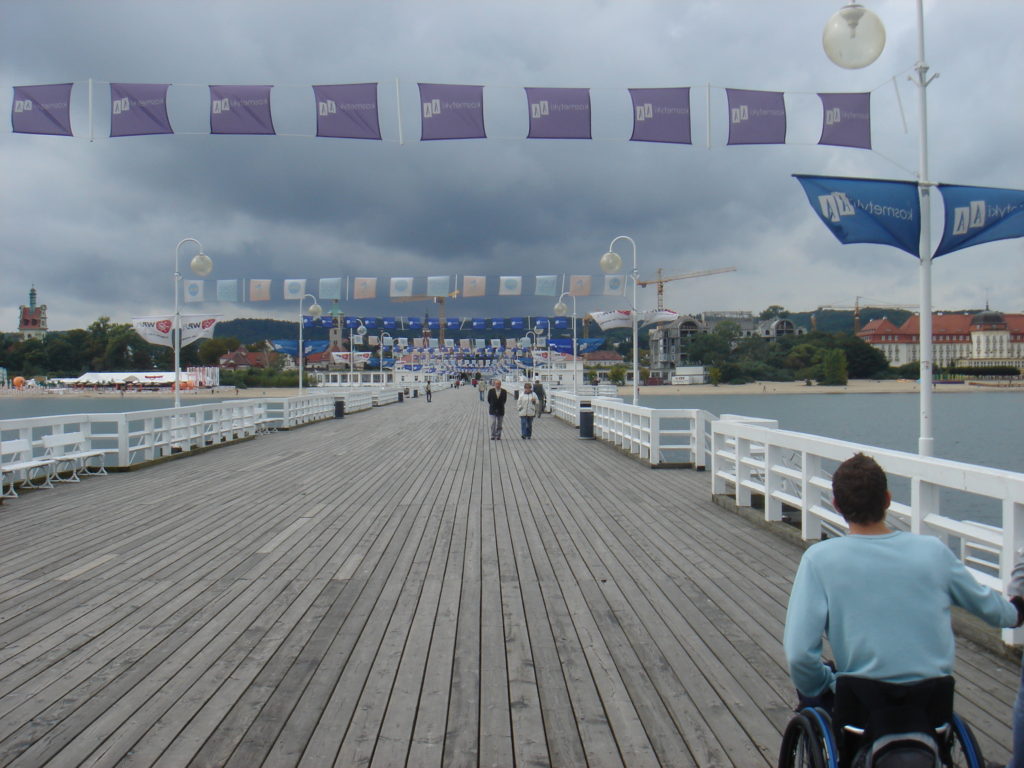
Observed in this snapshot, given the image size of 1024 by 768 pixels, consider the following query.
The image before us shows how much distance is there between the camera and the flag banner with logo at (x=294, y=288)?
1063 inches

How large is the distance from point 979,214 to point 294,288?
76.8 ft

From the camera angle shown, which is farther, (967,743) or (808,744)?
(808,744)

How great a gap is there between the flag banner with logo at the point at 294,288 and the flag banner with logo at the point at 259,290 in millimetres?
1307

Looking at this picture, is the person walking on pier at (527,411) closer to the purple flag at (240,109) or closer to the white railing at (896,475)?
the white railing at (896,475)

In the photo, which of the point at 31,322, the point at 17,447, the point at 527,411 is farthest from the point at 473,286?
the point at 31,322

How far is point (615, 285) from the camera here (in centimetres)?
2359

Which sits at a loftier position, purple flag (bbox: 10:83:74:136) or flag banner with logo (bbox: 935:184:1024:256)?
purple flag (bbox: 10:83:74:136)

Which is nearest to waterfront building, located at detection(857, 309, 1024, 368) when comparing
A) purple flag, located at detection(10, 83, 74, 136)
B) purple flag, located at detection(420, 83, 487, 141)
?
purple flag, located at detection(420, 83, 487, 141)

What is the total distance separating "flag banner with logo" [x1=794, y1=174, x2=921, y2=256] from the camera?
6.36 metres

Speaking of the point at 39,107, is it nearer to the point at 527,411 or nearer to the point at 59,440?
the point at 59,440

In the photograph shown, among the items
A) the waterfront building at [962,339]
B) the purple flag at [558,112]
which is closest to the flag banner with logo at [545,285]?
the purple flag at [558,112]

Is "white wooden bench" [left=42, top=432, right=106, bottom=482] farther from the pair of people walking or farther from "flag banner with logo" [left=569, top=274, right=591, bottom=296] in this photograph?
"flag banner with logo" [left=569, top=274, right=591, bottom=296]

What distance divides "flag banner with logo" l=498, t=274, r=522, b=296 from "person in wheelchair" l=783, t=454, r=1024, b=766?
26757 millimetres

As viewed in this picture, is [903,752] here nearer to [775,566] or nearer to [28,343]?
[775,566]
